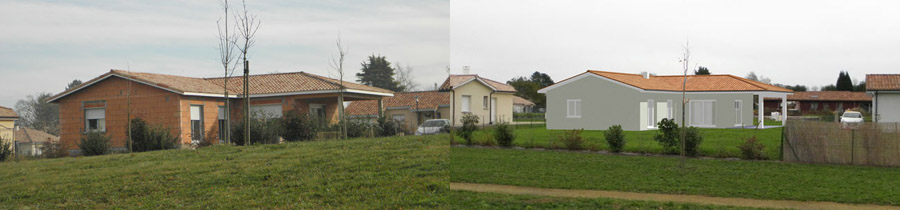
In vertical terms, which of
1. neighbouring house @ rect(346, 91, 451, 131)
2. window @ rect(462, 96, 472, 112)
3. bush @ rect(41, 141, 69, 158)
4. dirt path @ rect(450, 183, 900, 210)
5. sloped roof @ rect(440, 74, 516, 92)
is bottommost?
dirt path @ rect(450, 183, 900, 210)

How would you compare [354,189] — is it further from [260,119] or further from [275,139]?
[260,119]

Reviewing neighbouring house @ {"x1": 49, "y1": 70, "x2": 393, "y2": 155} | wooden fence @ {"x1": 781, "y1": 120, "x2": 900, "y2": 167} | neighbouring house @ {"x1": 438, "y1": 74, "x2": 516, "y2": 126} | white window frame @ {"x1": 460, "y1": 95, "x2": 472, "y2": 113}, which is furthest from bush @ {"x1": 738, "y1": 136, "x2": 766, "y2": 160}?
neighbouring house @ {"x1": 49, "y1": 70, "x2": 393, "y2": 155}

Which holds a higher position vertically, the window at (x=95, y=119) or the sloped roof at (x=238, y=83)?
the sloped roof at (x=238, y=83)

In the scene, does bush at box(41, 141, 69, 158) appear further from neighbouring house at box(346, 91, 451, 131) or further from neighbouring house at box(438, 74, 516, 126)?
neighbouring house at box(346, 91, 451, 131)

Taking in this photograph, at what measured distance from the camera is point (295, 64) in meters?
11.6

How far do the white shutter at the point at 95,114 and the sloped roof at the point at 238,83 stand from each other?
86 centimetres

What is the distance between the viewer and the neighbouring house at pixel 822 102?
2125 inches

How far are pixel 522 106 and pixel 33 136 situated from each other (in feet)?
80.4

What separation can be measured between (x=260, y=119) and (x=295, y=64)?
21.0ft

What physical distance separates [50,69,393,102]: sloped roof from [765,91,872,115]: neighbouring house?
4302 centimetres

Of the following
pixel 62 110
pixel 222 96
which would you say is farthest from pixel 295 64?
pixel 222 96

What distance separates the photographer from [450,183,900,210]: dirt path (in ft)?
28.7

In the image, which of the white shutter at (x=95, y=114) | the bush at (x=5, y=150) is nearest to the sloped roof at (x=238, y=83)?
the white shutter at (x=95, y=114)

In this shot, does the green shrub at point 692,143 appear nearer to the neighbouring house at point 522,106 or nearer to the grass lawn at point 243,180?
the grass lawn at point 243,180
